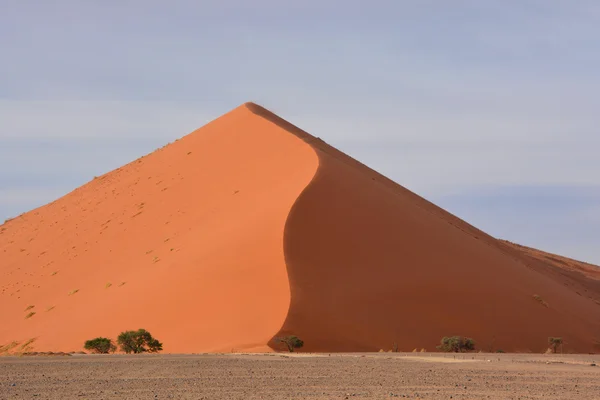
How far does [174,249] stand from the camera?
38.8m

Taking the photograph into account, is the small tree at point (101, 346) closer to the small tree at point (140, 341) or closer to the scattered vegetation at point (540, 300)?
the small tree at point (140, 341)

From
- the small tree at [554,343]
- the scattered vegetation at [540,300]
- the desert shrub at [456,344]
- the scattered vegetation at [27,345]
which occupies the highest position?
the scattered vegetation at [540,300]

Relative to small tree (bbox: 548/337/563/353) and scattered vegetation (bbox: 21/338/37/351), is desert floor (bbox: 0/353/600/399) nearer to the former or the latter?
small tree (bbox: 548/337/563/353)

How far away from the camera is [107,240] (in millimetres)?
44656

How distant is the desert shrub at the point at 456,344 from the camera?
29.9 m

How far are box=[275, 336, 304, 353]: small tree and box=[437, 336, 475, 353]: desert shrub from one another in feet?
14.9

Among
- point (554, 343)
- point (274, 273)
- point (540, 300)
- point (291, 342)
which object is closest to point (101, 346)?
point (291, 342)

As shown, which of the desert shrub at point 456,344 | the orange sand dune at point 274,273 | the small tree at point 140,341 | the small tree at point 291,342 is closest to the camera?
the small tree at point 291,342

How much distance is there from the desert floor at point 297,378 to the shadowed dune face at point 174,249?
7.24 m

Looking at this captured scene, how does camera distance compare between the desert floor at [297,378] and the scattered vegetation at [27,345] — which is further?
the scattered vegetation at [27,345]

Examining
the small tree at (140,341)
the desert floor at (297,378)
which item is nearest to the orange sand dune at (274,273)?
the small tree at (140,341)

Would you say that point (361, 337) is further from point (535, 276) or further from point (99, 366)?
point (535, 276)

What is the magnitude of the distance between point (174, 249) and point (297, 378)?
21718 mm

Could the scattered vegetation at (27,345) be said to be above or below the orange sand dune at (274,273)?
below
